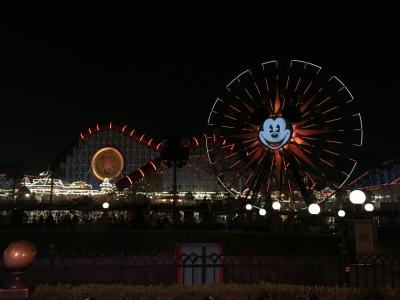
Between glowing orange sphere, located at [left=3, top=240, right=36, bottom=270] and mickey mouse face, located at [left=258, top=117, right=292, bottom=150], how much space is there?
2231cm

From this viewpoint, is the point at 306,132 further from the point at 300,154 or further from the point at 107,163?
the point at 107,163

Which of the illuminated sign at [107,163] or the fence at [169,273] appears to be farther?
the illuminated sign at [107,163]

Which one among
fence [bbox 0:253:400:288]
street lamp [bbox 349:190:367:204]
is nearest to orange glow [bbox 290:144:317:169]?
fence [bbox 0:253:400:288]

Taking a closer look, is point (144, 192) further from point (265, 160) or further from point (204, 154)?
point (265, 160)

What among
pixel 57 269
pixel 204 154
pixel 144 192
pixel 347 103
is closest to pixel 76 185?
pixel 144 192

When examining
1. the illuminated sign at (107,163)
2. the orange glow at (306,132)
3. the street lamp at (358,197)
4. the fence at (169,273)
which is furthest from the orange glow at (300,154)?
the illuminated sign at (107,163)

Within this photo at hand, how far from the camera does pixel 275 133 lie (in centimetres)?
2512

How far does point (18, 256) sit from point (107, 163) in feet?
173

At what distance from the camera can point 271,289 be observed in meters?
4.80

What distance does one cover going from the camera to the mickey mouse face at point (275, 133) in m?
24.8

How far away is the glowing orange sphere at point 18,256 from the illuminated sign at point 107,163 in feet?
169

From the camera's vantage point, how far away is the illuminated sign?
54.5 meters

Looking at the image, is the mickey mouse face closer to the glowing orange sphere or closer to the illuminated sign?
the glowing orange sphere

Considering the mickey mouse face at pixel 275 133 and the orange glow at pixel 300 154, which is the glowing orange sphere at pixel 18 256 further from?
the orange glow at pixel 300 154
